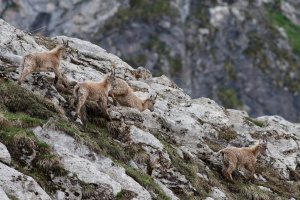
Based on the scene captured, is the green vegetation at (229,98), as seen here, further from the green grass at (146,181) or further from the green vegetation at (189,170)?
the green grass at (146,181)

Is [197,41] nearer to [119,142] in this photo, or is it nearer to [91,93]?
[91,93]

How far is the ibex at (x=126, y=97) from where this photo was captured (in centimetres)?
2553

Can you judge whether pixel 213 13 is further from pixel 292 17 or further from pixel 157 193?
pixel 157 193

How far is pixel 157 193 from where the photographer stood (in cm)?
1984

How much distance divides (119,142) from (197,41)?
103 metres

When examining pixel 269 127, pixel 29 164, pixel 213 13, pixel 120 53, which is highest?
pixel 29 164

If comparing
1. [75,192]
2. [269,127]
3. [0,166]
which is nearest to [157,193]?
[75,192]

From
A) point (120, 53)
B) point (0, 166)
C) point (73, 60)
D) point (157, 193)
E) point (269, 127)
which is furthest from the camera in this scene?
point (120, 53)

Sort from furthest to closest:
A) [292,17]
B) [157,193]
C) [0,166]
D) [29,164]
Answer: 1. [292,17]
2. [157,193]
3. [29,164]
4. [0,166]

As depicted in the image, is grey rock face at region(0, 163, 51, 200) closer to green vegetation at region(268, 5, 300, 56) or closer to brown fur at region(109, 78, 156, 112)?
brown fur at region(109, 78, 156, 112)

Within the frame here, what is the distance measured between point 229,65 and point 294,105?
15211 millimetres

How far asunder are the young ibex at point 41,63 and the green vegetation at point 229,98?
9638 centimetres

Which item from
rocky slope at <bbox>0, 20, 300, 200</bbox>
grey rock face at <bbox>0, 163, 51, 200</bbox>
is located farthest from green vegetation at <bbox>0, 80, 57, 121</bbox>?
grey rock face at <bbox>0, 163, 51, 200</bbox>

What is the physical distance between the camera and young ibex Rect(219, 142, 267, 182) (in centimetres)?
2517
